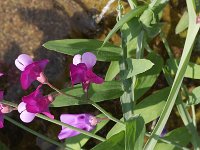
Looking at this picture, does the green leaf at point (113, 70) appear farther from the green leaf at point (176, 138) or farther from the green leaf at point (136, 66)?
the green leaf at point (176, 138)

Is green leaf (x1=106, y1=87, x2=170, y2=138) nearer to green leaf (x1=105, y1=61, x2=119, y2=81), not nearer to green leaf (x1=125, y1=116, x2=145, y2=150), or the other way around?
green leaf (x1=105, y1=61, x2=119, y2=81)

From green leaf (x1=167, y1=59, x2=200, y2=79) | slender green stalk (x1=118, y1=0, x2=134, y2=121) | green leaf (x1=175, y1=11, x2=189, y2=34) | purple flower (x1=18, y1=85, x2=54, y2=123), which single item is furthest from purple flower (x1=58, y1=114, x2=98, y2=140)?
green leaf (x1=175, y1=11, x2=189, y2=34)

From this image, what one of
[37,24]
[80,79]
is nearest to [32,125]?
[37,24]

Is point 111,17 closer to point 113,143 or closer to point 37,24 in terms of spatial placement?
point 37,24

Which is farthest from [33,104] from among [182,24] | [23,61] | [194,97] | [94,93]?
[182,24]

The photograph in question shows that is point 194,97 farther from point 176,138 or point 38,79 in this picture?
point 38,79

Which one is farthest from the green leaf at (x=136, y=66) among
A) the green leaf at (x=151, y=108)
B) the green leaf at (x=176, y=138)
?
the green leaf at (x=176, y=138)
